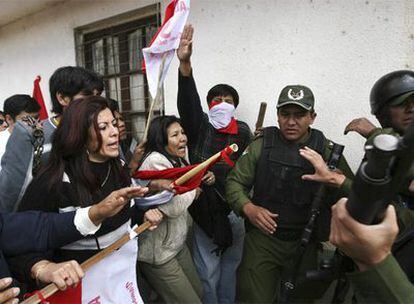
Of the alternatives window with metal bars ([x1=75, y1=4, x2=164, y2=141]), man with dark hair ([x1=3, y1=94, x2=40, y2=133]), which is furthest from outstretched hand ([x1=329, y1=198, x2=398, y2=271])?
window with metal bars ([x1=75, y1=4, x2=164, y2=141])

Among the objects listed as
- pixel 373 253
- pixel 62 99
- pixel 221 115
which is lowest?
pixel 373 253

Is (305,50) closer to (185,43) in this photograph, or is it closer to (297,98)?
(297,98)

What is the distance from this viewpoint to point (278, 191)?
2.12 metres

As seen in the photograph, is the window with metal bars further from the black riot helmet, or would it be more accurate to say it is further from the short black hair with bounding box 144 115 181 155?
the black riot helmet

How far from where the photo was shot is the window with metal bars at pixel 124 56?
396cm

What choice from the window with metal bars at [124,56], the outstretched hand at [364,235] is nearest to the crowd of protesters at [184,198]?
the outstretched hand at [364,235]

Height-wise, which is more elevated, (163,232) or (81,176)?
(81,176)

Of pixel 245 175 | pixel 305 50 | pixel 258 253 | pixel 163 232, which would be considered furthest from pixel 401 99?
pixel 163 232

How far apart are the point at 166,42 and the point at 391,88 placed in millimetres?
1424

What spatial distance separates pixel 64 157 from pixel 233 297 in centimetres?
196

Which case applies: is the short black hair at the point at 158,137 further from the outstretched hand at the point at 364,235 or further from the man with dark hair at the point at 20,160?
the outstretched hand at the point at 364,235

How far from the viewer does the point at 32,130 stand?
1.54 metres

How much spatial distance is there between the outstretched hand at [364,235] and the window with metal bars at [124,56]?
11.0 feet

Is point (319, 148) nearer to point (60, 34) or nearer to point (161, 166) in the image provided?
point (161, 166)
